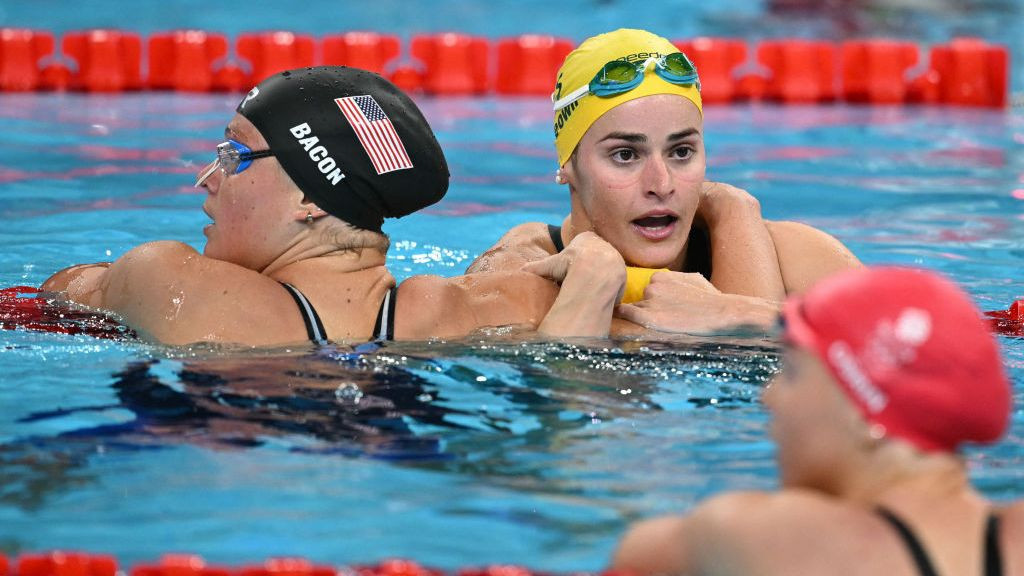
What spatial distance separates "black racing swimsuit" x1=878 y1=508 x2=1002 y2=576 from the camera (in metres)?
2.22

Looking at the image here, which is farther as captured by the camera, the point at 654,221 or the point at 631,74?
the point at 654,221

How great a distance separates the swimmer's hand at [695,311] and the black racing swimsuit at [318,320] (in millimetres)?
840

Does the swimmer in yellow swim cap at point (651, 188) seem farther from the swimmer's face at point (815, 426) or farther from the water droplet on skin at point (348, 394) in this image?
the swimmer's face at point (815, 426)

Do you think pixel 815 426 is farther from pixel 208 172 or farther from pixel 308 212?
pixel 208 172

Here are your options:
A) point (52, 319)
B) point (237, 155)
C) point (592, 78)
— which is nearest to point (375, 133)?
point (237, 155)

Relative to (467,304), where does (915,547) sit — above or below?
below

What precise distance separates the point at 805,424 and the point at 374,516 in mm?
1154

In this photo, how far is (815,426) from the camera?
2326 millimetres

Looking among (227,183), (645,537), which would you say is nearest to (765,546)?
(645,537)

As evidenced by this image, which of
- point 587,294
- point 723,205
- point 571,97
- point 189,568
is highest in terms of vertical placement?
point 571,97

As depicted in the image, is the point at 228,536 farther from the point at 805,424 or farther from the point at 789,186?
the point at 789,186

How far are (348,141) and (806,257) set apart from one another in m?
1.81

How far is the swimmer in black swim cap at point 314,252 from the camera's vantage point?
4.09 meters

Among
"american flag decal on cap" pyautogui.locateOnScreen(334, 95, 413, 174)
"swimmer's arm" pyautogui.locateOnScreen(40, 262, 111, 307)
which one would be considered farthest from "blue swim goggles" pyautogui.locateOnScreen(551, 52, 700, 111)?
"swimmer's arm" pyautogui.locateOnScreen(40, 262, 111, 307)
